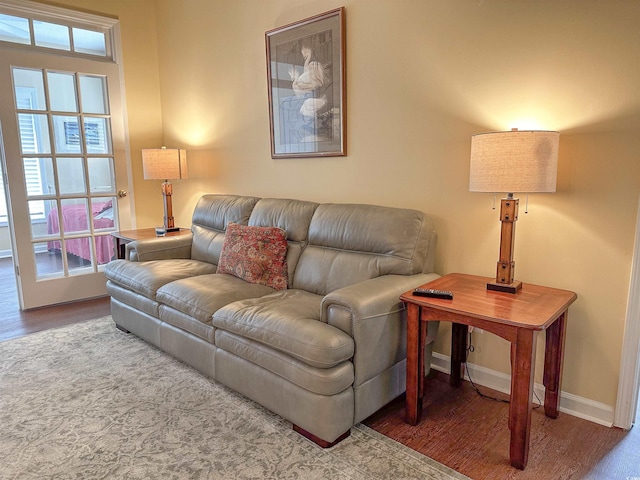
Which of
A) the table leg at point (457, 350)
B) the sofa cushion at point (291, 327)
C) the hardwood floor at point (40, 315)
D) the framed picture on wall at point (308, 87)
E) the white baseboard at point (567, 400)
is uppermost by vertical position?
the framed picture on wall at point (308, 87)

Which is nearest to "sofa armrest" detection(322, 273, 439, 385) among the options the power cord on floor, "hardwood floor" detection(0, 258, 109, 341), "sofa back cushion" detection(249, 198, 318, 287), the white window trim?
the power cord on floor

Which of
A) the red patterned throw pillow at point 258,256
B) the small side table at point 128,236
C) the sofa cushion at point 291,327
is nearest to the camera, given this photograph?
the sofa cushion at point 291,327

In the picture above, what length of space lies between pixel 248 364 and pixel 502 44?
2.01 m

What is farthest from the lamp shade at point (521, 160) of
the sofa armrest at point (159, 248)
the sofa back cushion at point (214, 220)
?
Result: the sofa armrest at point (159, 248)

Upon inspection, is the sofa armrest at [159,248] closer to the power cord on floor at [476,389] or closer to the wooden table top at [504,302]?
the wooden table top at [504,302]

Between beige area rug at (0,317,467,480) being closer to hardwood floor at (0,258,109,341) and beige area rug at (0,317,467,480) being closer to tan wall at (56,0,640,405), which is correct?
hardwood floor at (0,258,109,341)

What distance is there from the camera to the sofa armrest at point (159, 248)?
3.23 meters

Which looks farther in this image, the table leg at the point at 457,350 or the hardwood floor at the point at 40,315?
the hardwood floor at the point at 40,315

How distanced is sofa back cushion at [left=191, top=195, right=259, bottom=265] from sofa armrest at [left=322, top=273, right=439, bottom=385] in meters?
1.47

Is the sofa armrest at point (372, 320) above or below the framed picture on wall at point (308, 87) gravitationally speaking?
below

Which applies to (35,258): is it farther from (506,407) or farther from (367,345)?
(506,407)

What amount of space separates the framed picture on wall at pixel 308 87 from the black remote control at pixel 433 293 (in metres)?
1.25

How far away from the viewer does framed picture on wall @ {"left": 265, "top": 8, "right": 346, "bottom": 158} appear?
2822 millimetres

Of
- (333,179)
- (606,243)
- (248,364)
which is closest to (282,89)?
(333,179)
